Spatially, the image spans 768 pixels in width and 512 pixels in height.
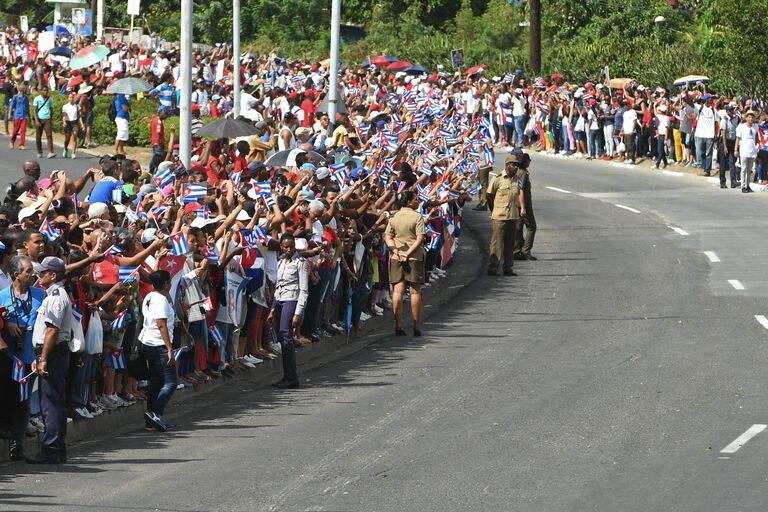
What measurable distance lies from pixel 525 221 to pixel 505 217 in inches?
61.0

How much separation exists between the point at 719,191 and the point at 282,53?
34762 mm

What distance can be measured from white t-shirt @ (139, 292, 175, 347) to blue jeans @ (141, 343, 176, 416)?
8 cm

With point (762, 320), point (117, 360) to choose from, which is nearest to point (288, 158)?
point (762, 320)

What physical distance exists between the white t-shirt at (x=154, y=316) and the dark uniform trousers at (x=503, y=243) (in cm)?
1101

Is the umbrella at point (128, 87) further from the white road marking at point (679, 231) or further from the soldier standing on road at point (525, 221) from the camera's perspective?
the white road marking at point (679, 231)

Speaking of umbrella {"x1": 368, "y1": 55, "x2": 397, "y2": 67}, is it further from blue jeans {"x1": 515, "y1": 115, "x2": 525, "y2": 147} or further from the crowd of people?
the crowd of people

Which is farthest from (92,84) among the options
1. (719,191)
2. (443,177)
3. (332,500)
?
(332,500)

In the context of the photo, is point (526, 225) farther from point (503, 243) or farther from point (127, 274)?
point (127, 274)

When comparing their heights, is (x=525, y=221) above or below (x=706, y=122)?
below

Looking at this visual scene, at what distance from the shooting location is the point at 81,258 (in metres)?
12.9

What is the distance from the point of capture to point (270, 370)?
16812 millimetres

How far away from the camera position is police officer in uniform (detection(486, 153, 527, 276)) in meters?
24.0

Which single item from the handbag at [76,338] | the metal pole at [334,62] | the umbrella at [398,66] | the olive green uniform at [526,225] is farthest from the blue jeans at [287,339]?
the umbrella at [398,66]

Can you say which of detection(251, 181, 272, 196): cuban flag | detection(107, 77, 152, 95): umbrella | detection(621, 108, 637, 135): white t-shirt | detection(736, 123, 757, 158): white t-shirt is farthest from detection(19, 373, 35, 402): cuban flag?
detection(621, 108, 637, 135): white t-shirt
